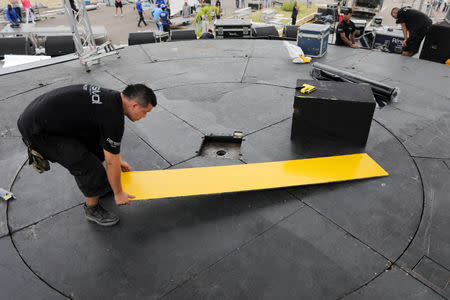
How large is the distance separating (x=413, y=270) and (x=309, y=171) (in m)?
1.38

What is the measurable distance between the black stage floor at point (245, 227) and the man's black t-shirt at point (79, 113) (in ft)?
3.28

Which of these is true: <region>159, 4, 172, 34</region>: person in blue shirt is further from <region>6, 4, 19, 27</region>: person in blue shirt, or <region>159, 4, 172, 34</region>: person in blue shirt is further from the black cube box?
the black cube box

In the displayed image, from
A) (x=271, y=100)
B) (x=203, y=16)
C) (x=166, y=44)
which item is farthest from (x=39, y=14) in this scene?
(x=271, y=100)

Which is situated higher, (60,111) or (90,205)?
(60,111)

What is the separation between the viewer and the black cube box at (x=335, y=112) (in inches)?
146

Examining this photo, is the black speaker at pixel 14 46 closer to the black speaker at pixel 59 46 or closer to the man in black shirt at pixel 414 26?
the black speaker at pixel 59 46

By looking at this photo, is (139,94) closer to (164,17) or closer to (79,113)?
(79,113)

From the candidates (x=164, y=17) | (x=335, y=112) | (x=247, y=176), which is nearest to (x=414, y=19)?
→ (x=335, y=112)

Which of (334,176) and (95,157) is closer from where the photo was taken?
(95,157)

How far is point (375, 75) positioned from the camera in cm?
629

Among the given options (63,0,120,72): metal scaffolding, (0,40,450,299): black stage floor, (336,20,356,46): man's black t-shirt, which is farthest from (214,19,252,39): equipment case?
(0,40,450,299): black stage floor

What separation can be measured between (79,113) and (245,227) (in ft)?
5.82

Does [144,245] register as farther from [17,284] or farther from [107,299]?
[17,284]

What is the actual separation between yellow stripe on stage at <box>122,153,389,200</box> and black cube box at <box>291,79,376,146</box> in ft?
1.22
